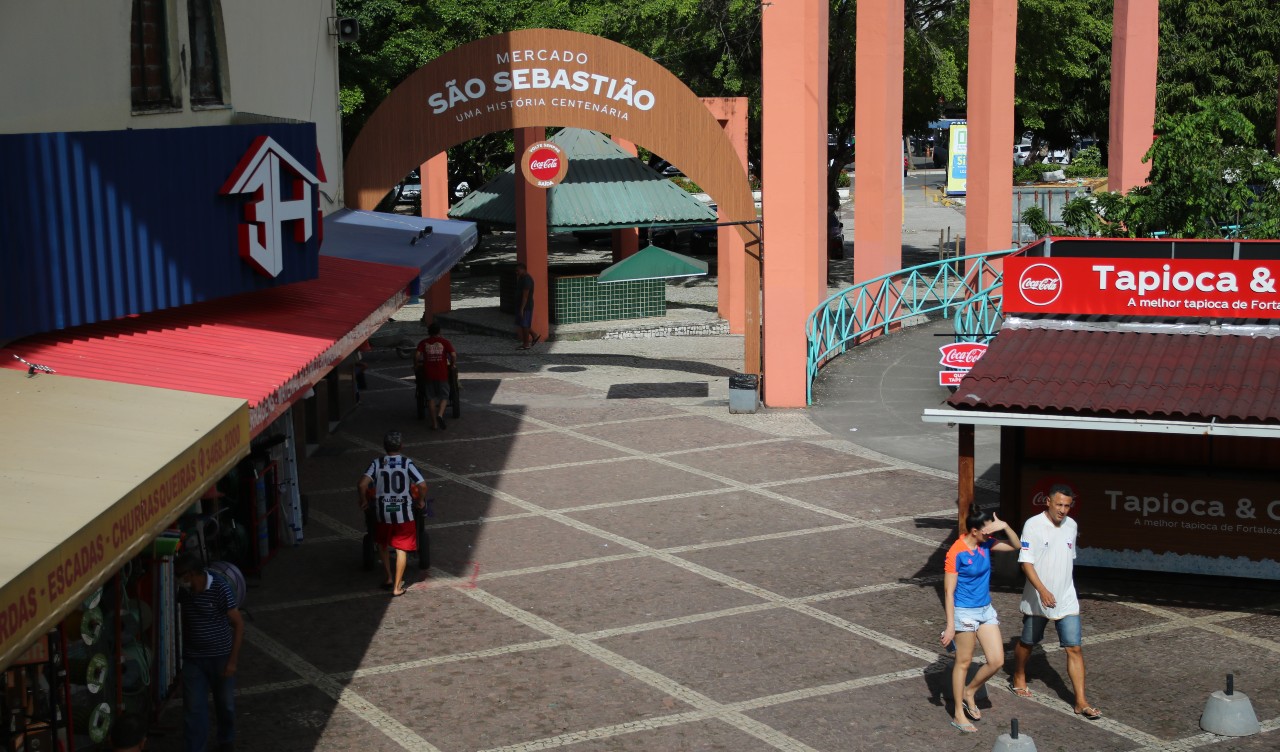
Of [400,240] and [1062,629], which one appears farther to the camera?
[400,240]

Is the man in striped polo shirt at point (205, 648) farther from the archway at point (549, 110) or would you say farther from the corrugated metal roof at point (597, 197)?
the corrugated metal roof at point (597, 197)

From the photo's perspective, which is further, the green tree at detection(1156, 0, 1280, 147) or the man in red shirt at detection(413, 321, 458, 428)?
the green tree at detection(1156, 0, 1280, 147)

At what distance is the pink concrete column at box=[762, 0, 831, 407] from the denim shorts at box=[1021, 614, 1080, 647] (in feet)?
37.1

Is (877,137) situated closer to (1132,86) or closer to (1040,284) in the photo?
(1132,86)

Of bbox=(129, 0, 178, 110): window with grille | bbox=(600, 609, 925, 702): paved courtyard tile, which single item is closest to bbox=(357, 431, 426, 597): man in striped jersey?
bbox=(600, 609, 925, 702): paved courtyard tile

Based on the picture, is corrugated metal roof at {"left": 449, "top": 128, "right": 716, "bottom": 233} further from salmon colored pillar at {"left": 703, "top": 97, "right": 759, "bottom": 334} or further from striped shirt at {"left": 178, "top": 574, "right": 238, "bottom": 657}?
striped shirt at {"left": 178, "top": 574, "right": 238, "bottom": 657}

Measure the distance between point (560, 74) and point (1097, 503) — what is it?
36.0ft

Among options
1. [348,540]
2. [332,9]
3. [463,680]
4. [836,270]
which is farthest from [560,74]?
[836,270]

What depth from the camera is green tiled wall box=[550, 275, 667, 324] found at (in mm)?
29312

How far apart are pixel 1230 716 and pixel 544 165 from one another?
16.7m

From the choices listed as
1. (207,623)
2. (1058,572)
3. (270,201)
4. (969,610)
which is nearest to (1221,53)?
(1058,572)

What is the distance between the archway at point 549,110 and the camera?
69.6 feet

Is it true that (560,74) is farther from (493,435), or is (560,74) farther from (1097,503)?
(1097,503)

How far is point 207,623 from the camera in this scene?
369 inches
